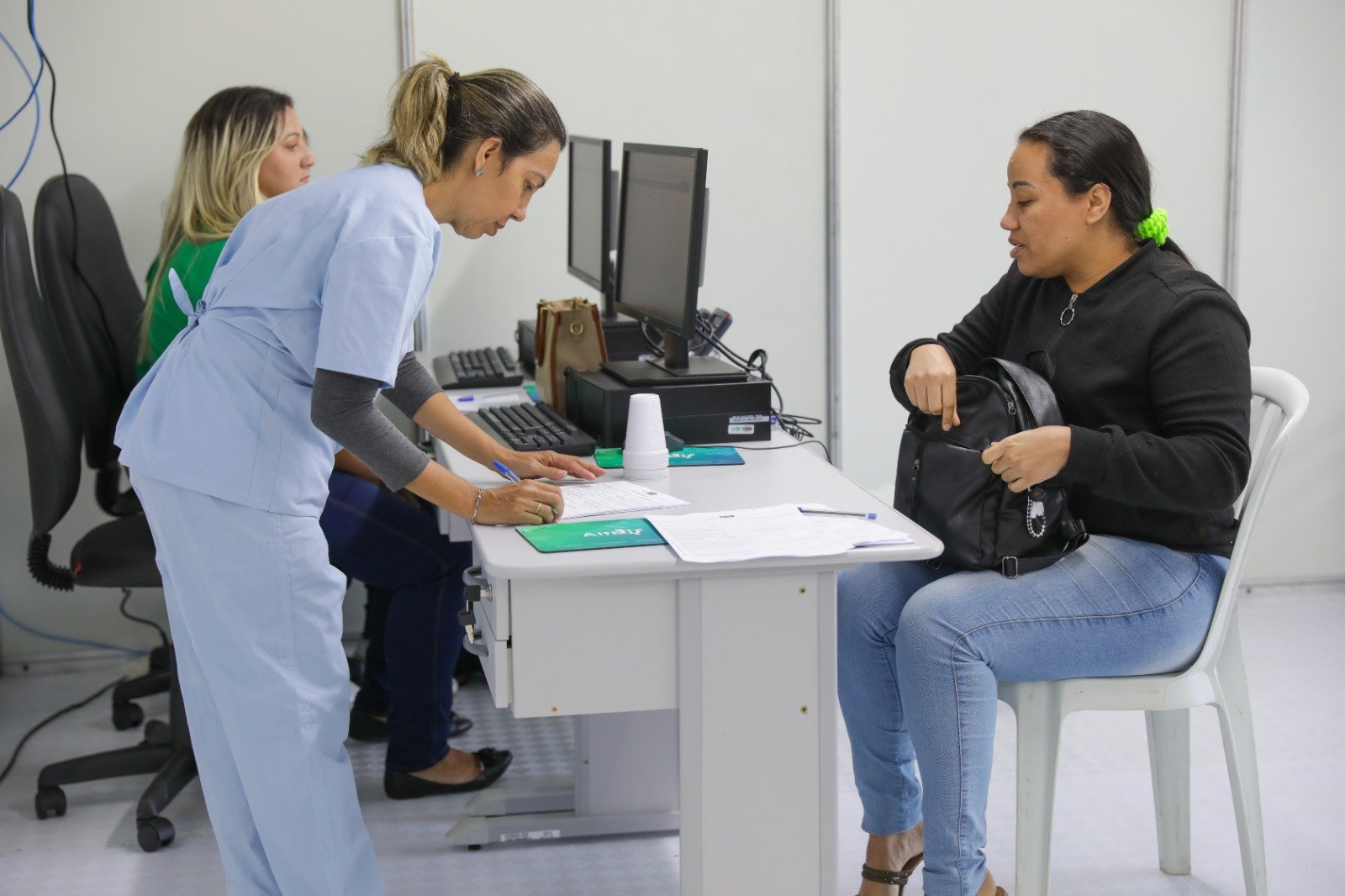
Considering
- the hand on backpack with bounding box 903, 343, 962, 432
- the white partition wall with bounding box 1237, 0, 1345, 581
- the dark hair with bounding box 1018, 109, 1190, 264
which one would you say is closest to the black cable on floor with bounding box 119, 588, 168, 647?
the hand on backpack with bounding box 903, 343, 962, 432

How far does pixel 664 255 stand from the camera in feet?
7.50

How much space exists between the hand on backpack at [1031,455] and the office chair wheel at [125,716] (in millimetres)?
2049

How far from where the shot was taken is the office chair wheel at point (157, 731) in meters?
2.69

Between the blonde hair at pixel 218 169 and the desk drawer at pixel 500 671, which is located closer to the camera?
the desk drawer at pixel 500 671

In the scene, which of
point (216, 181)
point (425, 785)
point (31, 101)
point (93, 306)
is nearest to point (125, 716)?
point (425, 785)

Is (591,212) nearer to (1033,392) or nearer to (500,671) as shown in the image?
(1033,392)

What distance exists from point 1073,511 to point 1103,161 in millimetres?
523

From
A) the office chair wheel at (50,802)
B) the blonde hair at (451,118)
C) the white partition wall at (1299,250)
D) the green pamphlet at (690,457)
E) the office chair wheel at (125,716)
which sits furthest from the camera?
the white partition wall at (1299,250)

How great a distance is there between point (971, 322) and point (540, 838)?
118 centimetres

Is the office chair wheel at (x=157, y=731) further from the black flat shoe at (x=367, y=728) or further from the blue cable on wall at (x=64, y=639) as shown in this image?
the blue cable on wall at (x=64, y=639)

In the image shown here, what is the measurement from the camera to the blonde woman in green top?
2.48 metres

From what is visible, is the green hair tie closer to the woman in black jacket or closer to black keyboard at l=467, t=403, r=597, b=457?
the woman in black jacket

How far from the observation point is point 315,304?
1629 mm

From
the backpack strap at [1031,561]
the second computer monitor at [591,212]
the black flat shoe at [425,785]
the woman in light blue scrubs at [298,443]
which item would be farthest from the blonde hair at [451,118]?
the black flat shoe at [425,785]
